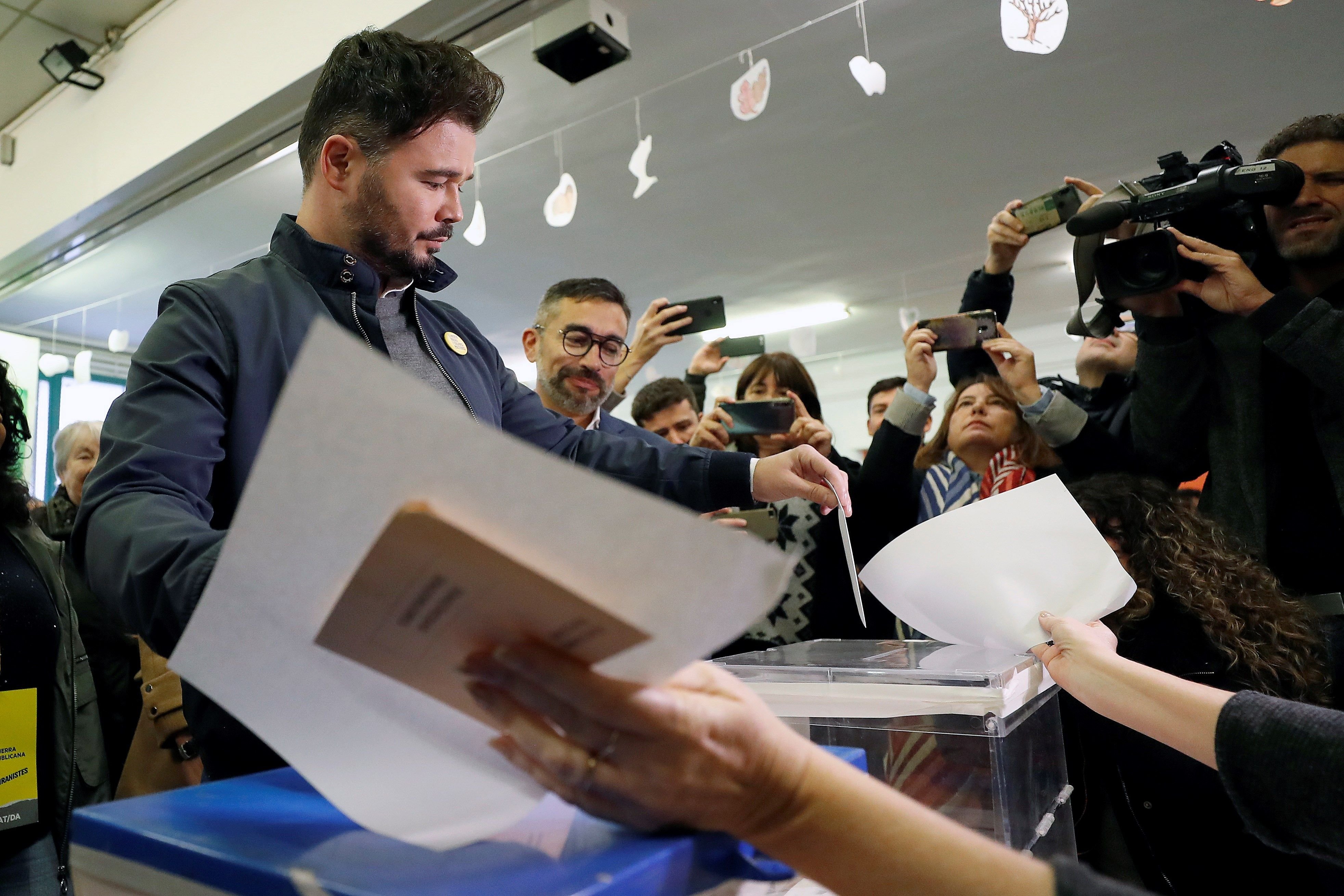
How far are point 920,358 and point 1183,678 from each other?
2.89 feet

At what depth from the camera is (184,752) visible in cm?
166

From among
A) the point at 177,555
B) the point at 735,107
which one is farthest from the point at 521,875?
the point at 735,107

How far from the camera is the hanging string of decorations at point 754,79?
1786 millimetres

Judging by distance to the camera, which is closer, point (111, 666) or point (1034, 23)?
point (1034, 23)

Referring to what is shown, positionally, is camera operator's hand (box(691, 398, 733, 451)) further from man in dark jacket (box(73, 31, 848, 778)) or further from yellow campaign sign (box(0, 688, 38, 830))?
yellow campaign sign (box(0, 688, 38, 830))

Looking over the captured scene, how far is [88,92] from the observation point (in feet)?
10.5

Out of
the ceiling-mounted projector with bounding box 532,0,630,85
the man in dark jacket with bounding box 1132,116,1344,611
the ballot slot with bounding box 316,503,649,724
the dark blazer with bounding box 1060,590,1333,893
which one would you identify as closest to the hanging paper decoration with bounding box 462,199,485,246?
→ the ceiling-mounted projector with bounding box 532,0,630,85

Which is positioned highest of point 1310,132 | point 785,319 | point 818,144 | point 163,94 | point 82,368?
point 785,319

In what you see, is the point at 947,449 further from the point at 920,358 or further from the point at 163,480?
the point at 163,480

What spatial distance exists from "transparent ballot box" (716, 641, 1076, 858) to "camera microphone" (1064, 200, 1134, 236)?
3.34 ft

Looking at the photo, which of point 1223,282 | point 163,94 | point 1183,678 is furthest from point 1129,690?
point 163,94

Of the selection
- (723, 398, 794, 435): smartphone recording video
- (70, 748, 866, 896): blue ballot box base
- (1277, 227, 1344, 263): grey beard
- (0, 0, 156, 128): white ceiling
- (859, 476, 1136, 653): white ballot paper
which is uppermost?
(0, 0, 156, 128): white ceiling

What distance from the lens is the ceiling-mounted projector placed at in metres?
2.15

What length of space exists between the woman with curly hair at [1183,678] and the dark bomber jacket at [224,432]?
0.59 metres
